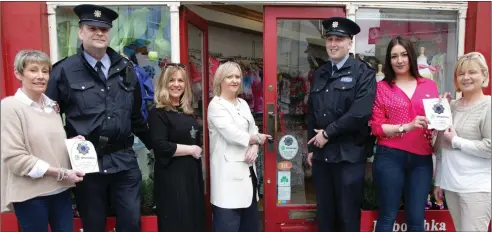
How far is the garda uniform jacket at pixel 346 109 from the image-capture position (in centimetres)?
268

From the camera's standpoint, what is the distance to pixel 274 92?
3.41 m

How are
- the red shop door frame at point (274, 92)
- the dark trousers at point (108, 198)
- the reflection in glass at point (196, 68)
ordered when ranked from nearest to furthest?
the dark trousers at point (108, 198)
the red shop door frame at point (274, 92)
the reflection in glass at point (196, 68)

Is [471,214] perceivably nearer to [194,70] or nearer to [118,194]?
[118,194]

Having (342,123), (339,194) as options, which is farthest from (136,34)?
(339,194)

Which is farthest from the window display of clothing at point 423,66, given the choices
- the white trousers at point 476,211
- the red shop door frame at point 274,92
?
the white trousers at point 476,211

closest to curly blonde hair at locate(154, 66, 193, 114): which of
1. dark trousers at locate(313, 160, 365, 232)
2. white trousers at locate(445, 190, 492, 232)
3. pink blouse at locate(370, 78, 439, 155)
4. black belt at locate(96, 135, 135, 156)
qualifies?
black belt at locate(96, 135, 135, 156)

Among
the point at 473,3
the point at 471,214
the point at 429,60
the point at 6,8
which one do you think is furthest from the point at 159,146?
the point at 473,3

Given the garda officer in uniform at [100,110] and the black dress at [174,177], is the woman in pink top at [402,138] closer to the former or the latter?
the black dress at [174,177]

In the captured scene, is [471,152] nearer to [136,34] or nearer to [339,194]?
[339,194]

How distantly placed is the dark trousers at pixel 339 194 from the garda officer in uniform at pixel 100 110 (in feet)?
4.63

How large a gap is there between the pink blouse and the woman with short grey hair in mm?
2098

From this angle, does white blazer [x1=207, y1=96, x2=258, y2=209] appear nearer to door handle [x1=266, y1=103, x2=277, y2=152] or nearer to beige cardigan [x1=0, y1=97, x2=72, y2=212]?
door handle [x1=266, y1=103, x2=277, y2=152]

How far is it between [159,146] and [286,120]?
4.81 ft

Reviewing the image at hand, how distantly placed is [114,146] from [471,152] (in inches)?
93.6
